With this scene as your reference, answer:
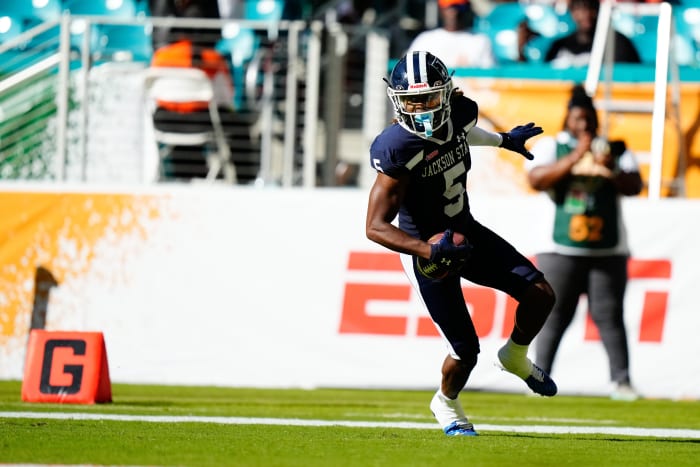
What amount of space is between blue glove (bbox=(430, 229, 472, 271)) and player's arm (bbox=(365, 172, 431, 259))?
10 cm

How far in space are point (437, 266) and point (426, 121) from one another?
69 centimetres

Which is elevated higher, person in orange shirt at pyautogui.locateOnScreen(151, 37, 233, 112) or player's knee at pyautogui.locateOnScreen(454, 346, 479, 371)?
person in orange shirt at pyautogui.locateOnScreen(151, 37, 233, 112)

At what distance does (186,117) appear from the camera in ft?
38.2

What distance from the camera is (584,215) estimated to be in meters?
9.59

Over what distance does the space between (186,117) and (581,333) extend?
13.6 ft

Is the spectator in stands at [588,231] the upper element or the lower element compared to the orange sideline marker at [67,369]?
upper

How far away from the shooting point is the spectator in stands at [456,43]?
1179 cm

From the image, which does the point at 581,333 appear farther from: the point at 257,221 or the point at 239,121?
the point at 239,121

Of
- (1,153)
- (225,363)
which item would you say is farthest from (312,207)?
(1,153)

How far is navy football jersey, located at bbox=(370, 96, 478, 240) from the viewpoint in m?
6.14

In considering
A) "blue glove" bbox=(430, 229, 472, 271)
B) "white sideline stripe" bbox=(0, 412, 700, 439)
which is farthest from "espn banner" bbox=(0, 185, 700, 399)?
"blue glove" bbox=(430, 229, 472, 271)

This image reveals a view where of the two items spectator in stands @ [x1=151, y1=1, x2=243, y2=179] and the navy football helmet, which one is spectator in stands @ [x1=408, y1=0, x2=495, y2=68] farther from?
the navy football helmet

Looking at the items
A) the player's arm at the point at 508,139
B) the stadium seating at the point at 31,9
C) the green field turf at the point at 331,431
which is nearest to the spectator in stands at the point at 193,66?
the stadium seating at the point at 31,9

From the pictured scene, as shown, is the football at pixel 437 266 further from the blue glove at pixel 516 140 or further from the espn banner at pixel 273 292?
the espn banner at pixel 273 292
